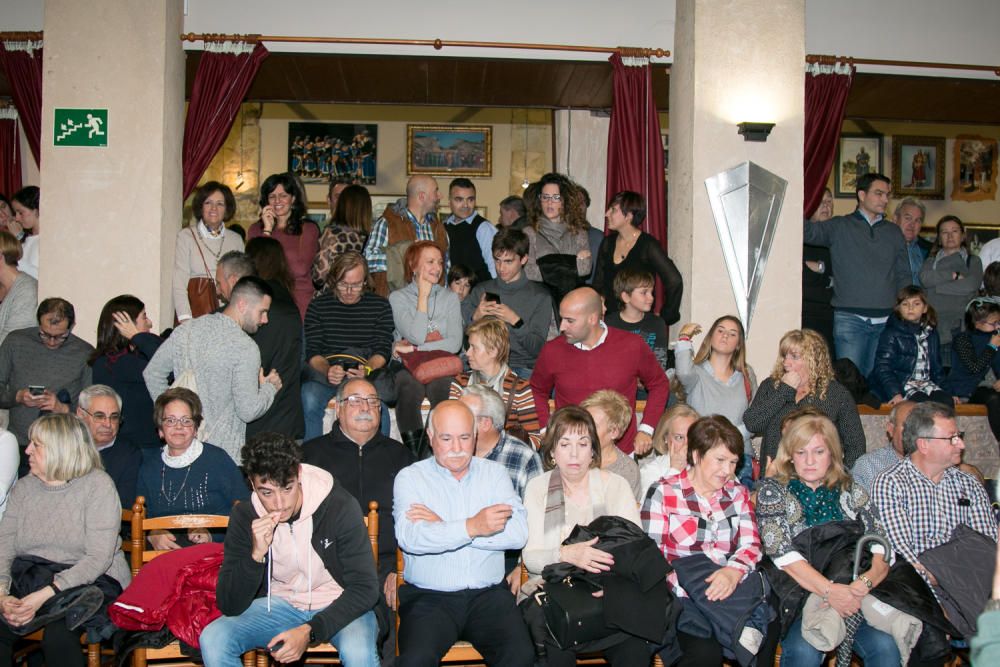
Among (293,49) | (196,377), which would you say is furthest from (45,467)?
(293,49)

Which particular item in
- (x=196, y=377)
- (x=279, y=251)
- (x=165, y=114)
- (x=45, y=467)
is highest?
(x=165, y=114)

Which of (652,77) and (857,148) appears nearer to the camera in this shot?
(652,77)

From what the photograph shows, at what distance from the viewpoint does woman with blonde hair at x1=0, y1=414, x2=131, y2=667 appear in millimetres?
4031

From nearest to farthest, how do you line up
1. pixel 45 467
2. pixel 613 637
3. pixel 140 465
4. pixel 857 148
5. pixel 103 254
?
pixel 613 637, pixel 45 467, pixel 140 465, pixel 103 254, pixel 857 148

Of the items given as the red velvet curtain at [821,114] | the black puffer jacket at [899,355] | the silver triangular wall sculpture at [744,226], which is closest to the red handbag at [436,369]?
the silver triangular wall sculpture at [744,226]

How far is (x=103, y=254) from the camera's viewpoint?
6594mm

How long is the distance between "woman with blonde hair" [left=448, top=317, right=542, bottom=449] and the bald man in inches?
58.7

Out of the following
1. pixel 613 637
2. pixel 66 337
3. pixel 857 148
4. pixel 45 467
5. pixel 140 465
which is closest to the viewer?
pixel 613 637

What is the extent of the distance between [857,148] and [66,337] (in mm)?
9327

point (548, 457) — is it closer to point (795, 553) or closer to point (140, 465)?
point (795, 553)

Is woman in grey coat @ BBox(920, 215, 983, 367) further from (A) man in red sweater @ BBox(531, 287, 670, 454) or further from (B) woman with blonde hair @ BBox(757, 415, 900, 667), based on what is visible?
(B) woman with blonde hair @ BBox(757, 415, 900, 667)

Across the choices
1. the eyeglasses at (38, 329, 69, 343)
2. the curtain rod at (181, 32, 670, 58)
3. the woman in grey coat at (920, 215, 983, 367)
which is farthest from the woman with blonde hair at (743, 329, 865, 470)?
the eyeglasses at (38, 329, 69, 343)

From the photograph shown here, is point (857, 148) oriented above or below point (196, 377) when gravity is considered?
above

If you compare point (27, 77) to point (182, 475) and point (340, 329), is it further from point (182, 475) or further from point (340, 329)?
point (182, 475)
